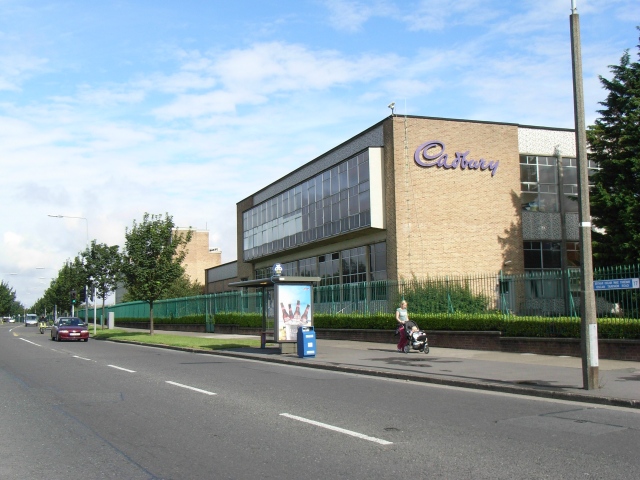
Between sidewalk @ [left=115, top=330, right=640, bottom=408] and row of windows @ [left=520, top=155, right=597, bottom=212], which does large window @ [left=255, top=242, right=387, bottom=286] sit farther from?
sidewalk @ [left=115, top=330, right=640, bottom=408]

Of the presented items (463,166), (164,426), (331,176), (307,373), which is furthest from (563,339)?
(331,176)

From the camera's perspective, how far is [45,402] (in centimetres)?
1165

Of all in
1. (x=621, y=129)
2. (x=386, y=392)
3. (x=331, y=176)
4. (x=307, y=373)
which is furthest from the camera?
(x=331, y=176)

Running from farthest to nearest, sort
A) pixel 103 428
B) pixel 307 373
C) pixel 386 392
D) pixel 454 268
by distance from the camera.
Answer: pixel 454 268 → pixel 307 373 → pixel 386 392 → pixel 103 428

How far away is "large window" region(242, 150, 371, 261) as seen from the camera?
36.3 meters

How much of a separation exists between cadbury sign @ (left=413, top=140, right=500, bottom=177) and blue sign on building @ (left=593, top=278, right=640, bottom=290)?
18978 mm

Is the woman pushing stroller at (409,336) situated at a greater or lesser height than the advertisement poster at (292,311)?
lesser

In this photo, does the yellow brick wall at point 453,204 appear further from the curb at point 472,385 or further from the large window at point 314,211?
the curb at point 472,385

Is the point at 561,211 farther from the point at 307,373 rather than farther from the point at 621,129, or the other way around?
the point at 307,373

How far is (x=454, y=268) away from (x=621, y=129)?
34.0 ft

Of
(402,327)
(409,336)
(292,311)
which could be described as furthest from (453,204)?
(292,311)

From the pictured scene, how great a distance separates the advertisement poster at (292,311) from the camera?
21875 mm

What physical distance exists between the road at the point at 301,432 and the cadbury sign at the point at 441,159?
21.9m

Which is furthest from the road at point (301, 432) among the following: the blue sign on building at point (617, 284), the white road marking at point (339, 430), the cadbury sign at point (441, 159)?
the cadbury sign at point (441, 159)
